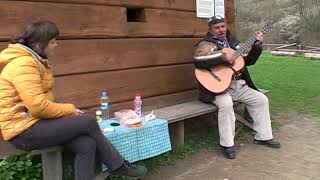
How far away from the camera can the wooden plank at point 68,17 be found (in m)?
4.23

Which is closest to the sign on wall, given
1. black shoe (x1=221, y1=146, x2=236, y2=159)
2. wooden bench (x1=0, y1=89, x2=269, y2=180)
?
wooden bench (x1=0, y1=89, x2=269, y2=180)

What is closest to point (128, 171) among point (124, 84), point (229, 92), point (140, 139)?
point (140, 139)

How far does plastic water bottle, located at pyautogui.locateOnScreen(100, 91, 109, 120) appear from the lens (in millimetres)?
4977

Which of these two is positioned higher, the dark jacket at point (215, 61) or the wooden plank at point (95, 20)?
the wooden plank at point (95, 20)

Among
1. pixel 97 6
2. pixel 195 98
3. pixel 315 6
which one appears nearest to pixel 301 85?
pixel 195 98

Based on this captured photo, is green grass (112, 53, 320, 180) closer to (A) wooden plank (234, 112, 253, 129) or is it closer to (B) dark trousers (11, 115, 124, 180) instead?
(A) wooden plank (234, 112, 253, 129)

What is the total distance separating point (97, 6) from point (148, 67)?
3.56ft

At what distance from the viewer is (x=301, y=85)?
1050 centimetres

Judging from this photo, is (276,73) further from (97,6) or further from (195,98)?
(97,6)

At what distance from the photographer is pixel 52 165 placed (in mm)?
4117

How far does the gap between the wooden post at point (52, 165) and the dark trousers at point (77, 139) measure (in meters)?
0.23

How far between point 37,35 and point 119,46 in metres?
1.66

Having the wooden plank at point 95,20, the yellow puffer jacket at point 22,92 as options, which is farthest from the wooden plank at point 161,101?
the yellow puffer jacket at point 22,92

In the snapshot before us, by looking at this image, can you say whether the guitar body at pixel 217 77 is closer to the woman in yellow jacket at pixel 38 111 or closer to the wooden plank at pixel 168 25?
the wooden plank at pixel 168 25
